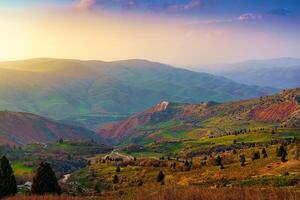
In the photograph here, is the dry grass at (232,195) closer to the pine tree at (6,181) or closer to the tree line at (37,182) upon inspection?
the tree line at (37,182)

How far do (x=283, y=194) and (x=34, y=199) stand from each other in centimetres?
4604

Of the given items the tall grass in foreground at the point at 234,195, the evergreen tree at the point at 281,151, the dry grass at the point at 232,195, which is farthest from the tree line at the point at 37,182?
the evergreen tree at the point at 281,151

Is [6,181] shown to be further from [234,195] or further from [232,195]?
[234,195]

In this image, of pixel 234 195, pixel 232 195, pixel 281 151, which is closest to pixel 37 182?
pixel 232 195

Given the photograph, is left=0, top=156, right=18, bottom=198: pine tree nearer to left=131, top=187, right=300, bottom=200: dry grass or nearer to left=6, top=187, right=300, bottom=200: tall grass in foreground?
left=6, top=187, right=300, bottom=200: tall grass in foreground

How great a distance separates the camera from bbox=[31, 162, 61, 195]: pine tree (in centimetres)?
9844

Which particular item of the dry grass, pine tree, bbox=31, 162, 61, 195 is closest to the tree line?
pine tree, bbox=31, 162, 61, 195

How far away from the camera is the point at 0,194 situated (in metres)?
97.2

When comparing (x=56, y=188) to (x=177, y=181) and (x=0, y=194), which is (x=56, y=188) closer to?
(x=0, y=194)

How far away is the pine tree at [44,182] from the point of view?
323 feet

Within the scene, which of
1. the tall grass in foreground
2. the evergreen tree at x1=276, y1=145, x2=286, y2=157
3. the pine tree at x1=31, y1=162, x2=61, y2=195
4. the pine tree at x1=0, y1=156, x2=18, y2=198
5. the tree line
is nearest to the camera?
the tall grass in foreground

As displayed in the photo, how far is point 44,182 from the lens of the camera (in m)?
99.5

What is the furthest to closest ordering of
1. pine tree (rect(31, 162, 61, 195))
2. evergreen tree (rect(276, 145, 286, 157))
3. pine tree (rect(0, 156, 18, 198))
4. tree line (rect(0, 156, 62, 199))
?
evergreen tree (rect(276, 145, 286, 157)) < pine tree (rect(31, 162, 61, 195)) < tree line (rect(0, 156, 62, 199)) < pine tree (rect(0, 156, 18, 198))

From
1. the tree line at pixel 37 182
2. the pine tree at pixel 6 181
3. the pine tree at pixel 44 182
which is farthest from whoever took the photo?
the pine tree at pixel 44 182
